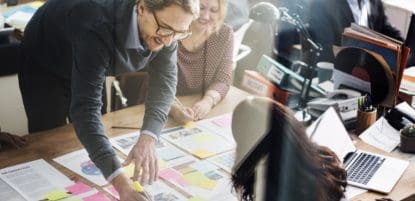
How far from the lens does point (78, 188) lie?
4.02 feet

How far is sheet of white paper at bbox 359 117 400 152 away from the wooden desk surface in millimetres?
24

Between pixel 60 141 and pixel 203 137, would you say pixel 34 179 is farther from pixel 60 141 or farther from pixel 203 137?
pixel 203 137

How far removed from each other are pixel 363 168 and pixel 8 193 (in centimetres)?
88

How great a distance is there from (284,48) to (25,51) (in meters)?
0.84

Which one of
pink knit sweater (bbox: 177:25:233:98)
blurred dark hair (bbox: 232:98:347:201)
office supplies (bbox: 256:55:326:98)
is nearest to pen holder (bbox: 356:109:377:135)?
office supplies (bbox: 256:55:326:98)

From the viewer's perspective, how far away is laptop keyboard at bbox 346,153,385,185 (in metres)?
1.38

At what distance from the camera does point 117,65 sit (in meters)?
1.26

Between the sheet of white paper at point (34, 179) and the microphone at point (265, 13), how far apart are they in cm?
71

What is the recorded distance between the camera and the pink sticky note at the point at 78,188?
3.99 ft

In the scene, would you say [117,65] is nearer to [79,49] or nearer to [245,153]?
[79,49]

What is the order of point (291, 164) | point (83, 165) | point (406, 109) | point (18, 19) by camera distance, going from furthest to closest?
point (18, 19) < point (406, 109) < point (83, 165) < point (291, 164)

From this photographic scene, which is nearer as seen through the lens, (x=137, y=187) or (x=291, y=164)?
(x=291, y=164)

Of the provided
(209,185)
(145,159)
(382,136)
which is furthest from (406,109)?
(145,159)

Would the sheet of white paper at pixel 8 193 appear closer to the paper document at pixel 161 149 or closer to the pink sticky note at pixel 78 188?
the pink sticky note at pixel 78 188
